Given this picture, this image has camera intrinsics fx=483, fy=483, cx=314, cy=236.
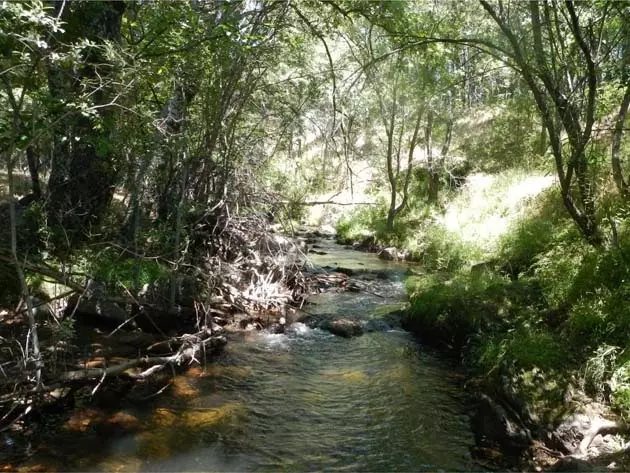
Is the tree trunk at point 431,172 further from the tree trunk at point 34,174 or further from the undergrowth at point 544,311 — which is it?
the tree trunk at point 34,174

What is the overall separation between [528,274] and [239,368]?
5.70 m

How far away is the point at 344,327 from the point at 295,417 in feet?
10.3

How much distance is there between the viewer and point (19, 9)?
4227mm

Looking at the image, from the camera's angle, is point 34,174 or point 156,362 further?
point 34,174

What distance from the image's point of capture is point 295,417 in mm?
5789

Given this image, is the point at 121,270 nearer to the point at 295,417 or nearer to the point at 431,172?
the point at 295,417

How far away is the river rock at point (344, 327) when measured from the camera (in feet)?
28.6

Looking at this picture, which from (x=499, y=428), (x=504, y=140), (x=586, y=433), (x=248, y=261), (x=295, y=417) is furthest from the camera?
(x=504, y=140)

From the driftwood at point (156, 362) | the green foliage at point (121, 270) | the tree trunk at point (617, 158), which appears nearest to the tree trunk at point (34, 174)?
the green foliage at point (121, 270)

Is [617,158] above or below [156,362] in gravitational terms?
above

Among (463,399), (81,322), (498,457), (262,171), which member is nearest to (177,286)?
(81,322)

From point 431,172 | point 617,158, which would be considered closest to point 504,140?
point 431,172

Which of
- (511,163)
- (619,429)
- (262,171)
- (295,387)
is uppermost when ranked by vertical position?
(511,163)

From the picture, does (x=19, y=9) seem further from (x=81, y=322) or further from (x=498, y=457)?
(x=498, y=457)
